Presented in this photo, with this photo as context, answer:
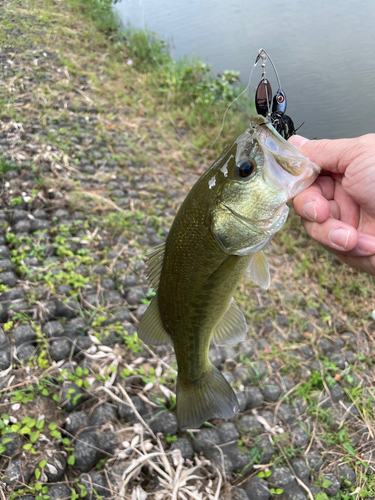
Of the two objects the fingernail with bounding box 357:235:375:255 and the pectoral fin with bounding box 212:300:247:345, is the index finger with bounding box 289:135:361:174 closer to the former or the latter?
the fingernail with bounding box 357:235:375:255

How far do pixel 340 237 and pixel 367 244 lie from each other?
0.23 meters

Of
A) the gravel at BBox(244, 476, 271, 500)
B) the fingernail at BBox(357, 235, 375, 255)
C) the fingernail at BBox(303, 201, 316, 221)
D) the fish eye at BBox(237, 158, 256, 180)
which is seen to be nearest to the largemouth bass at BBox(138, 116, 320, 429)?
the fish eye at BBox(237, 158, 256, 180)

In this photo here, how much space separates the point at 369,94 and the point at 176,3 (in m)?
7.77

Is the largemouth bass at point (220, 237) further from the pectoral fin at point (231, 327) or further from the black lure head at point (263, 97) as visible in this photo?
the black lure head at point (263, 97)

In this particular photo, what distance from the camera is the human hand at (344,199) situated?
5.26 feet

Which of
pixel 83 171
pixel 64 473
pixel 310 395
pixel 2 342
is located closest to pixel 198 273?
pixel 64 473

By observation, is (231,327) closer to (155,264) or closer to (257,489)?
(155,264)

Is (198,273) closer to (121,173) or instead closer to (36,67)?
(121,173)

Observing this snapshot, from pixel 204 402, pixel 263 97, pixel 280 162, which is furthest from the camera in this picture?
pixel 204 402

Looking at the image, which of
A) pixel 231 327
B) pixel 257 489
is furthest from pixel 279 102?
pixel 257 489

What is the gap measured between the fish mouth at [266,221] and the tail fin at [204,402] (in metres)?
0.80

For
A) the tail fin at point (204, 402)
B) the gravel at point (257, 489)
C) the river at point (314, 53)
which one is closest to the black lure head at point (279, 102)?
the tail fin at point (204, 402)

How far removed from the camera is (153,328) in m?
1.50

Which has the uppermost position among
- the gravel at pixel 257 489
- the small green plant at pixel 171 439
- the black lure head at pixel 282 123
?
the black lure head at pixel 282 123
